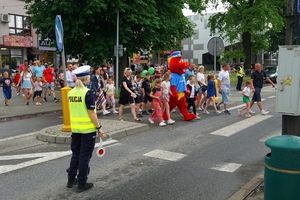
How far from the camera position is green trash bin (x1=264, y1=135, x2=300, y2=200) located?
3486 millimetres

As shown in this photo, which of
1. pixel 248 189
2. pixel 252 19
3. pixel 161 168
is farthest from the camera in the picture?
pixel 252 19

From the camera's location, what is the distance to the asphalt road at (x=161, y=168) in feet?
16.8

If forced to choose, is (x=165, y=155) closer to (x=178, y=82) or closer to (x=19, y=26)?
(x=178, y=82)

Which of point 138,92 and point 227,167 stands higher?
point 138,92

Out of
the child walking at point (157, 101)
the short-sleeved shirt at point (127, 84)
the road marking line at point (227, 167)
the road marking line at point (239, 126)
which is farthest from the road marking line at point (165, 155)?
the short-sleeved shirt at point (127, 84)

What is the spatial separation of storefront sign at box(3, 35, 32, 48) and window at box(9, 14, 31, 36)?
0.79 m

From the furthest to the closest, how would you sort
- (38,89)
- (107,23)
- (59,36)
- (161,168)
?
(107,23)
(38,89)
(59,36)
(161,168)

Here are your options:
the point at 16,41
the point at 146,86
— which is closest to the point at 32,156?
the point at 146,86

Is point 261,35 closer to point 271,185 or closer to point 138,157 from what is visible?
point 138,157

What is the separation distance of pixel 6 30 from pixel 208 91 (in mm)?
28875

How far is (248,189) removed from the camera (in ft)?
16.4

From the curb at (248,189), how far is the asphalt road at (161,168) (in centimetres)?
18

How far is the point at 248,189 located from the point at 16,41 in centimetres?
3496

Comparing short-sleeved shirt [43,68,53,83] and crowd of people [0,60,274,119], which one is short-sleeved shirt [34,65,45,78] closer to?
short-sleeved shirt [43,68,53,83]
